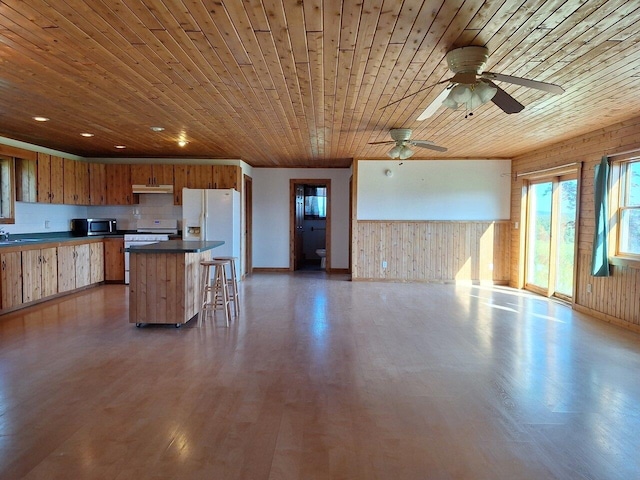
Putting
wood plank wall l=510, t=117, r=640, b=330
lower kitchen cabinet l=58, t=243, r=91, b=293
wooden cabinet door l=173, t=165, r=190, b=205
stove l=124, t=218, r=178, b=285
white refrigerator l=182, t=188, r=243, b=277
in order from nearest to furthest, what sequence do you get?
wood plank wall l=510, t=117, r=640, b=330
lower kitchen cabinet l=58, t=243, r=91, b=293
white refrigerator l=182, t=188, r=243, b=277
stove l=124, t=218, r=178, b=285
wooden cabinet door l=173, t=165, r=190, b=205

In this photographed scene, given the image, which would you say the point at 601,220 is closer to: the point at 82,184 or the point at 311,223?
the point at 311,223

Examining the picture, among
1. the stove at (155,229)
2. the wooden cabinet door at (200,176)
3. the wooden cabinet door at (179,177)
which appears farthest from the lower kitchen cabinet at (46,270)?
the wooden cabinet door at (200,176)

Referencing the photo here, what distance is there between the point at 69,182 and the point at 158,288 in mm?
3746

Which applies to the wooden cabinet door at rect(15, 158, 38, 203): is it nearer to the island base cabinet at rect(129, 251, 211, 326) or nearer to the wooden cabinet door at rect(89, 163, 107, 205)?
the wooden cabinet door at rect(89, 163, 107, 205)

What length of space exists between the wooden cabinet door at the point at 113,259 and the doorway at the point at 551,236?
23.2 ft

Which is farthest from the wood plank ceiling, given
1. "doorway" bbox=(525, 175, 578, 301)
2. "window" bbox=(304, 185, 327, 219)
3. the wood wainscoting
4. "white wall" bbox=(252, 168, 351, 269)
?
"window" bbox=(304, 185, 327, 219)

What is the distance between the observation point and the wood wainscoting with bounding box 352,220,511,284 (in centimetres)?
759

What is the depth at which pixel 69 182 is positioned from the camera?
682 cm

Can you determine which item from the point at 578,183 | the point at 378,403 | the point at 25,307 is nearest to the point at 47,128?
the point at 25,307

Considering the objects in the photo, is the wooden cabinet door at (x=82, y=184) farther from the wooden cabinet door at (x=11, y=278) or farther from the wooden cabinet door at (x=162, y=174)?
the wooden cabinet door at (x=11, y=278)

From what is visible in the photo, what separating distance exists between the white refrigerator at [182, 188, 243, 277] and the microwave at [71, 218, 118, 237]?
1.57 metres

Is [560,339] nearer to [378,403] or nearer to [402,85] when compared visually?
[378,403]

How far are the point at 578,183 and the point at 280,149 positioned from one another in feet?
14.3

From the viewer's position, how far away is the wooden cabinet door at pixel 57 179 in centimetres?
640
